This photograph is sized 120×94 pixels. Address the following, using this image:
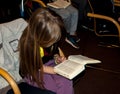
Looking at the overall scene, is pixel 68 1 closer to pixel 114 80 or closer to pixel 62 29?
pixel 114 80

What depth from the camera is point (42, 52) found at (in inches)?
70.1

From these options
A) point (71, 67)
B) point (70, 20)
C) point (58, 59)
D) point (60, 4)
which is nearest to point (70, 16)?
point (70, 20)

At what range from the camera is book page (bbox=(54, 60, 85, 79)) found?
159 cm

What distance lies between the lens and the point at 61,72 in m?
1.61

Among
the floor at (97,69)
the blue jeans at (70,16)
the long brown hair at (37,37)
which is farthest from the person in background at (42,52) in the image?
the blue jeans at (70,16)

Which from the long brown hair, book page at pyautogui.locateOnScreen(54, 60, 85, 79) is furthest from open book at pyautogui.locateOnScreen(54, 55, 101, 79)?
the long brown hair

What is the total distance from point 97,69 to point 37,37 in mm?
1361

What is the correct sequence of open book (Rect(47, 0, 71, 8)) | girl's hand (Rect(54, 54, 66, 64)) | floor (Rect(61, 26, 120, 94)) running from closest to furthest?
1. girl's hand (Rect(54, 54, 66, 64))
2. floor (Rect(61, 26, 120, 94))
3. open book (Rect(47, 0, 71, 8))

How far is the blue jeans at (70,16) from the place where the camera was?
3.20 meters

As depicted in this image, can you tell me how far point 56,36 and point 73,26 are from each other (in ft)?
6.06

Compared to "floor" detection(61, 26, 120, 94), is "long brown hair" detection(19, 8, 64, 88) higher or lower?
higher

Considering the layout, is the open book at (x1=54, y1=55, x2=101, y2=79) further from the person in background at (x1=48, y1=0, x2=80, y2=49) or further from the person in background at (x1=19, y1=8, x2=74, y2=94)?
the person in background at (x1=48, y1=0, x2=80, y2=49)

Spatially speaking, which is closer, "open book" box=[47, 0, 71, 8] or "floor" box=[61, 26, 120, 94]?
"floor" box=[61, 26, 120, 94]

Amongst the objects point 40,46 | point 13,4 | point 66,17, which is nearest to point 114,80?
point 66,17
